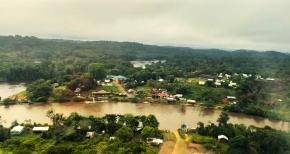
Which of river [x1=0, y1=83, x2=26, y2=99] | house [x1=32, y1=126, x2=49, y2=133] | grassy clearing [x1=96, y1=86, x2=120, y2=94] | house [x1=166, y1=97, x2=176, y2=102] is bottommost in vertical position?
river [x1=0, y1=83, x2=26, y2=99]

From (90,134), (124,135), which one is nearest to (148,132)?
(124,135)

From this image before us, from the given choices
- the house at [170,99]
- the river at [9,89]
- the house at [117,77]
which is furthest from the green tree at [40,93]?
the house at [117,77]

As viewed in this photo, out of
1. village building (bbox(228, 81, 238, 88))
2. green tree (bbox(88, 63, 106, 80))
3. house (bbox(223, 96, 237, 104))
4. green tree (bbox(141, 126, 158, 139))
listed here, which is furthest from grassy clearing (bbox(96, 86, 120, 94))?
green tree (bbox(141, 126, 158, 139))

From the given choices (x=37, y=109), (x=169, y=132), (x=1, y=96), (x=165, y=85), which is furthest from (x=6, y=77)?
(x=169, y=132)

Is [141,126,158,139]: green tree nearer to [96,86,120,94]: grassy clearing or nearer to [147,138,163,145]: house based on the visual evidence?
[147,138,163,145]: house

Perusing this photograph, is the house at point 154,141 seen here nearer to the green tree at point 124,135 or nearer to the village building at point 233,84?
the green tree at point 124,135

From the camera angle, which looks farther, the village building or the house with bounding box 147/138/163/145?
the village building

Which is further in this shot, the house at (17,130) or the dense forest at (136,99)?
the house at (17,130)

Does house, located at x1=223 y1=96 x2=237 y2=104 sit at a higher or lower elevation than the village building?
lower
